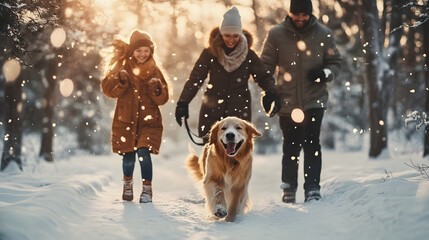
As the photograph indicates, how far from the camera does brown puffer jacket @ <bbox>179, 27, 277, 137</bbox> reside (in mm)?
5328

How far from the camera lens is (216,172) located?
4.55 m

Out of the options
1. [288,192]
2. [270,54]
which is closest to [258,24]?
[270,54]

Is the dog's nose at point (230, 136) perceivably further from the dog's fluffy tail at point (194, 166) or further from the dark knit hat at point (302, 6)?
the dark knit hat at point (302, 6)

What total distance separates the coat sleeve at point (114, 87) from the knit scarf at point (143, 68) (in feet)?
0.69

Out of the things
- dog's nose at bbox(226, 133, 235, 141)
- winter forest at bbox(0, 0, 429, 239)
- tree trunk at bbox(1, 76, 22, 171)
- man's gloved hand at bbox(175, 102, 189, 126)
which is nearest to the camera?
winter forest at bbox(0, 0, 429, 239)

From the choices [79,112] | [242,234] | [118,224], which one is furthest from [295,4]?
[79,112]

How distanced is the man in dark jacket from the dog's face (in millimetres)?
1062

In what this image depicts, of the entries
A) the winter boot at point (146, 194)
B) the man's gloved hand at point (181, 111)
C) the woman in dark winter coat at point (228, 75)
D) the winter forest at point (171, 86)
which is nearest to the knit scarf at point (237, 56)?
the woman in dark winter coat at point (228, 75)

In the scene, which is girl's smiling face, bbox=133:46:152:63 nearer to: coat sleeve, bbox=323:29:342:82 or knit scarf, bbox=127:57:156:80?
knit scarf, bbox=127:57:156:80

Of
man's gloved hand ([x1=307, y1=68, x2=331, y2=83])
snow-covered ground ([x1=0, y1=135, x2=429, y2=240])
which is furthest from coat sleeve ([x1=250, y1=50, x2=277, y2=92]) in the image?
snow-covered ground ([x1=0, y1=135, x2=429, y2=240])

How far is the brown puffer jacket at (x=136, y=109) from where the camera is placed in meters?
5.05

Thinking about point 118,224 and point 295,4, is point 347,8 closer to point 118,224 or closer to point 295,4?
point 295,4

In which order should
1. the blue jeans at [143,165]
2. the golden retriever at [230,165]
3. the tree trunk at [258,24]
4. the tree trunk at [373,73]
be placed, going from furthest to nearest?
the tree trunk at [258,24]
the tree trunk at [373,73]
the blue jeans at [143,165]
the golden retriever at [230,165]

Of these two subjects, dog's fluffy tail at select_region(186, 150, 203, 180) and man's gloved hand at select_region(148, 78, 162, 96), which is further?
dog's fluffy tail at select_region(186, 150, 203, 180)
